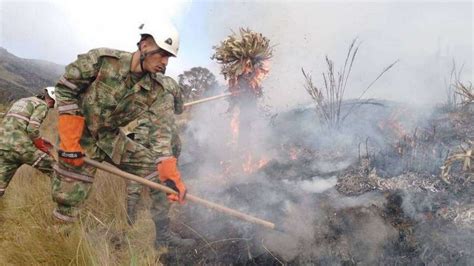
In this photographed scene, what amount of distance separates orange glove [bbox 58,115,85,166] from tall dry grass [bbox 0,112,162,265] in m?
0.59

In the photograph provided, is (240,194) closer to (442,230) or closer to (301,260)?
(301,260)

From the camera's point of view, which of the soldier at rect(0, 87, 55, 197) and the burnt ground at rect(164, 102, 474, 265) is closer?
the burnt ground at rect(164, 102, 474, 265)

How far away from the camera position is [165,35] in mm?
3729

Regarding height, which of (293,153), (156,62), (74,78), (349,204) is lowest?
(349,204)

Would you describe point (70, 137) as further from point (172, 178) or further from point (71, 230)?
point (172, 178)

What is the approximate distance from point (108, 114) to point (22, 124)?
1.34 m

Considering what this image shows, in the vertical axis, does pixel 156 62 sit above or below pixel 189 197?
above

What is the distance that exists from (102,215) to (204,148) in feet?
11.9

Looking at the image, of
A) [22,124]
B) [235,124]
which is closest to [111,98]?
[22,124]

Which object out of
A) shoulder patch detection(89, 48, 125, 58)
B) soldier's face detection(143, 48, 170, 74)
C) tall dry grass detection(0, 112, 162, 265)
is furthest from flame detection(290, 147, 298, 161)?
shoulder patch detection(89, 48, 125, 58)

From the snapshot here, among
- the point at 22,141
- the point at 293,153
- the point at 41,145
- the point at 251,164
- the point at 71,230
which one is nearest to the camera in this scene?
the point at 71,230

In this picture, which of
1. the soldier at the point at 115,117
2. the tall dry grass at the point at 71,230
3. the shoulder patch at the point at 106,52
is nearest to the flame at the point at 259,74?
the soldier at the point at 115,117

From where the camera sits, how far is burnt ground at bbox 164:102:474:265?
410 centimetres

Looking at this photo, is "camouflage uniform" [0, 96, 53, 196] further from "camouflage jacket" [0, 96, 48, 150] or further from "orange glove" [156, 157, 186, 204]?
"orange glove" [156, 157, 186, 204]
